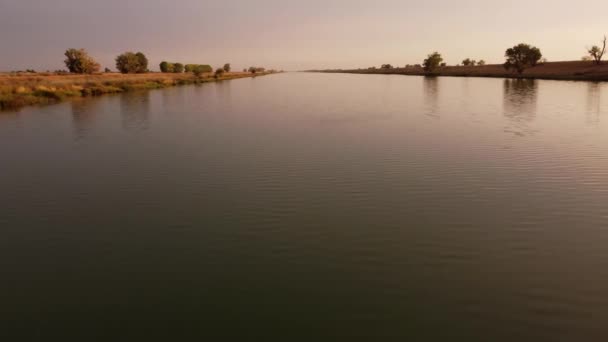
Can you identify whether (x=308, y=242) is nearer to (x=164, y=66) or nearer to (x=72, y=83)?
(x=72, y=83)

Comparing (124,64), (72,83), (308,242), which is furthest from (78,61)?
(308,242)

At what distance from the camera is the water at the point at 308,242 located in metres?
7.41

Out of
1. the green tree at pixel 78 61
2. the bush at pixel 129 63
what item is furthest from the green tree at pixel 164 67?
the green tree at pixel 78 61

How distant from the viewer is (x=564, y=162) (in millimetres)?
18766

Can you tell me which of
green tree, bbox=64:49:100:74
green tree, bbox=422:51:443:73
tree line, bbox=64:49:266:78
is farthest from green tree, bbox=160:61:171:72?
green tree, bbox=422:51:443:73

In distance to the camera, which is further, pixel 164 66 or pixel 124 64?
pixel 164 66

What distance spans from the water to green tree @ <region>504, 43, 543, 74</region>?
120408 mm

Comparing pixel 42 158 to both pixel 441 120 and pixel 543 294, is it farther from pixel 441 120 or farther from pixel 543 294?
pixel 441 120

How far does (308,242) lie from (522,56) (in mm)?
141647

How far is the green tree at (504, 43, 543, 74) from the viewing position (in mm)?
123062

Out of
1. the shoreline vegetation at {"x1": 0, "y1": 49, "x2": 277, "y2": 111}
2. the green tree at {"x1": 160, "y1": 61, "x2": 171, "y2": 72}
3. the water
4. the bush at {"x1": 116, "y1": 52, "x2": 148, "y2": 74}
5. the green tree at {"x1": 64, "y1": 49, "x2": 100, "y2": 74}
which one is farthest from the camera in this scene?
the green tree at {"x1": 160, "y1": 61, "x2": 171, "y2": 72}

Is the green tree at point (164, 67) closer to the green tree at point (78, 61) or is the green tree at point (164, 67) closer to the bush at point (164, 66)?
the bush at point (164, 66)

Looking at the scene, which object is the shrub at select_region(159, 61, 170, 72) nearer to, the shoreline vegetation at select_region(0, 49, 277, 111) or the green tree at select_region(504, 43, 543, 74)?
the shoreline vegetation at select_region(0, 49, 277, 111)

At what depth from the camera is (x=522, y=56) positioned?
125062mm
